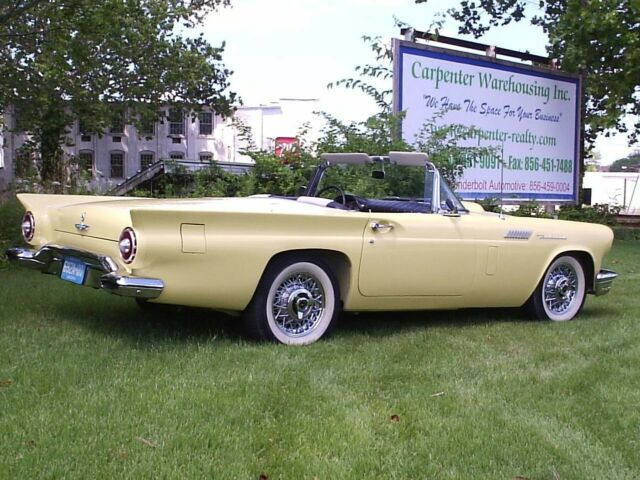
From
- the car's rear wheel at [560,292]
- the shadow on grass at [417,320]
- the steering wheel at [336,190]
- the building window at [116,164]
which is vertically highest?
the building window at [116,164]

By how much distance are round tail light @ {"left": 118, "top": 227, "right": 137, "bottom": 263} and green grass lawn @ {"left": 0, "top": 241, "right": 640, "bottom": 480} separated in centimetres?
62

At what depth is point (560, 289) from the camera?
6449mm

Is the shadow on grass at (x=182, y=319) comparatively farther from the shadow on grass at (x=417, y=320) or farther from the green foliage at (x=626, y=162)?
the green foliage at (x=626, y=162)

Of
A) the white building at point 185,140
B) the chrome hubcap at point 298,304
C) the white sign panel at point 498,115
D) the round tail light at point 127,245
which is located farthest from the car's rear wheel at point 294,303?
the white building at point 185,140

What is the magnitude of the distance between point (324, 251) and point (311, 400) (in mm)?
1463

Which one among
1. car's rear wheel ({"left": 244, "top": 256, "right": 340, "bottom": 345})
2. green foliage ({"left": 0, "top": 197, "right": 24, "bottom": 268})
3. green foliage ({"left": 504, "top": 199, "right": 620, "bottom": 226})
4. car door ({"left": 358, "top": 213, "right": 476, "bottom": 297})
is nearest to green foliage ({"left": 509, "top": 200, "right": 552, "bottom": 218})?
green foliage ({"left": 504, "top": 199, "right": 620, "bottom": 226})

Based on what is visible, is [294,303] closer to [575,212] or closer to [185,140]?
[575,212]

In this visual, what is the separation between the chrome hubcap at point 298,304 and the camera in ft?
16.2

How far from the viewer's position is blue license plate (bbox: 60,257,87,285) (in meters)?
4.77

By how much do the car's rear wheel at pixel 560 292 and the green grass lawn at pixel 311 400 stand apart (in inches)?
20.1

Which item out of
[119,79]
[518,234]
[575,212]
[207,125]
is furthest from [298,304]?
[207,125]

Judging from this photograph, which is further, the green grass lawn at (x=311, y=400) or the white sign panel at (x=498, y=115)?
the white sign panel at (x=498, y=115)

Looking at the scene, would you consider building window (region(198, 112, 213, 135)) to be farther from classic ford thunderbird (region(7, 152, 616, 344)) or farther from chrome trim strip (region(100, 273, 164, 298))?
chrome trim strip (region(100, 273, 164, 298))

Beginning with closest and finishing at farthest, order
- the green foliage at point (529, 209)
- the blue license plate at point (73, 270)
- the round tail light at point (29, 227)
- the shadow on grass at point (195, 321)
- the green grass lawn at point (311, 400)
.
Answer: the green grass lawn at point (311, 400)
the blue license plate at point (73, 270)
the shadow on grass at point (195, 321)
the round tail light at point (29, 227)
the green foliage at point (529, 209)
